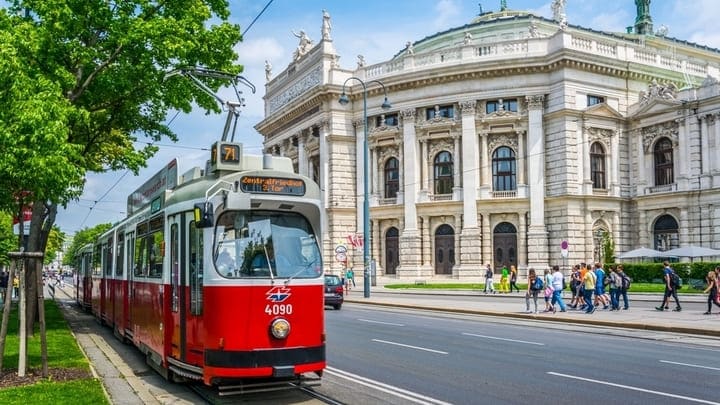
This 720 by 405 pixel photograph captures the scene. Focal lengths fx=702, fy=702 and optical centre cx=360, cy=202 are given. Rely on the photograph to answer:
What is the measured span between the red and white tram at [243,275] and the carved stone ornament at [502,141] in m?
39.6

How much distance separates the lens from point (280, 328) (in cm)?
905

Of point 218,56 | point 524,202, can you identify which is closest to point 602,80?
point 524,202

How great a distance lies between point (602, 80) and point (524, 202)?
386 inches

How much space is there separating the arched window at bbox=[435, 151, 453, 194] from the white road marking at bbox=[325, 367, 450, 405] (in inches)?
1537

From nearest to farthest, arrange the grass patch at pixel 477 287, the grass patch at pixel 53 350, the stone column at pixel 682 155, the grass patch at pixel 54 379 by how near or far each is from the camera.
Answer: the grass patch at pixel 54 379, the grass patch at pixel 53 350, the grass patch at pixel 477 287, the stone column at pixel 682 155

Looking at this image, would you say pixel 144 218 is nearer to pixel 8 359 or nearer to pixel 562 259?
pixel 8 359

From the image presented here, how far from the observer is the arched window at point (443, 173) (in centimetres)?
5034

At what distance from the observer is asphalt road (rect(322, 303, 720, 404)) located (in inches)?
386

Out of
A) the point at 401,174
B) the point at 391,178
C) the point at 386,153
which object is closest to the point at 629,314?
the point at 401,174

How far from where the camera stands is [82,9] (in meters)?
16.6

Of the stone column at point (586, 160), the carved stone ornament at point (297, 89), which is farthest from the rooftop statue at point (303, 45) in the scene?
the stone column at point (586, 160)

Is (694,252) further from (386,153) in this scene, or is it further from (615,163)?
(386,153)

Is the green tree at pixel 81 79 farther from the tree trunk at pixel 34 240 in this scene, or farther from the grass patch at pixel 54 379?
the grass patch at pixel 54 379

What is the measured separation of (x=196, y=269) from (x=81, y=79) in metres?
11.0
